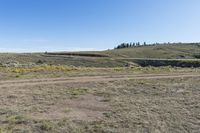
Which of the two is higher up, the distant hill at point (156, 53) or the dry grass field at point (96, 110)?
the dry grass field at point (96, 110)

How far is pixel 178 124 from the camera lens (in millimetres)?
9578

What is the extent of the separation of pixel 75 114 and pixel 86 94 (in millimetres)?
4270

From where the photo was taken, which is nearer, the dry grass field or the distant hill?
the dry grass field

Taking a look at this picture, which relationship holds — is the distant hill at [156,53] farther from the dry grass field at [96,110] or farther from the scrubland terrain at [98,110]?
the dry grass field at [96,110]

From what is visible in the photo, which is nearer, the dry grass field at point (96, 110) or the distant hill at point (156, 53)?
the dry grass field at point (96, 110)

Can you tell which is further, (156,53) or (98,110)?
(156,53)

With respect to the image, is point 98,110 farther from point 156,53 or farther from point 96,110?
point 156,53

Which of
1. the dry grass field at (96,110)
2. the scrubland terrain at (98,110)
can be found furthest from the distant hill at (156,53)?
the dry grass field at (96,110)

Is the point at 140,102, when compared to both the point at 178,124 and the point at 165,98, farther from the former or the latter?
the point at 178,124

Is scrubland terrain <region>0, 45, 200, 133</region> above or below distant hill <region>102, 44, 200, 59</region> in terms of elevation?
above

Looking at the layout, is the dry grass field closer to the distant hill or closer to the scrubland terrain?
the scrubland terrain

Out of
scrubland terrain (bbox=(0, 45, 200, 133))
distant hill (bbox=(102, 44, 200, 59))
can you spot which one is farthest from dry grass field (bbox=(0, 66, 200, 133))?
distant hill (bbox=(102, 44, 200, 59))

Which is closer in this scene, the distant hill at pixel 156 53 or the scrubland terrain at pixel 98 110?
the scrubland terrain at pixel 98 110

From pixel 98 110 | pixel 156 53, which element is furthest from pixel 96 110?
pixel 156 53
